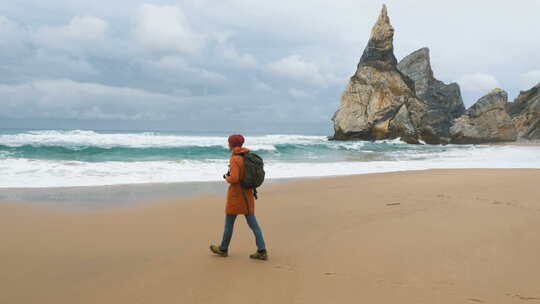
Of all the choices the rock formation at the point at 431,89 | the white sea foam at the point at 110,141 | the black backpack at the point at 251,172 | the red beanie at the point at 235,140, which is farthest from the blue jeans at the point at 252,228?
the rock formation at the point at 431,89

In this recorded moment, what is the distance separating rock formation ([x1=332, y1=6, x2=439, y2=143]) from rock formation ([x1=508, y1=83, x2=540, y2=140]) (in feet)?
51.8

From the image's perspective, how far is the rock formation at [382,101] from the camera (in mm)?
43375

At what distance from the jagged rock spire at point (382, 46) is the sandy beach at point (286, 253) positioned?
40064 mm

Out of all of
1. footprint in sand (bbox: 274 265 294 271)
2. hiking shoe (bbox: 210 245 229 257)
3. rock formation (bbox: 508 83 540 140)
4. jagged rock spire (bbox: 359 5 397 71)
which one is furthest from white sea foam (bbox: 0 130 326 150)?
Answer: rock formation (bbox: 508 83 540 140)

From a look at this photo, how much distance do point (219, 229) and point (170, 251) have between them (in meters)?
1.13

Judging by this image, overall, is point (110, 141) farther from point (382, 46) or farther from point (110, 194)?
point (382, 46)

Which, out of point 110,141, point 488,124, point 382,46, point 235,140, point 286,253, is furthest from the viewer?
point 382,46

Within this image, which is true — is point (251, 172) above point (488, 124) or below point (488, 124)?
below

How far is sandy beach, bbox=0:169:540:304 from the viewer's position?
318 cm

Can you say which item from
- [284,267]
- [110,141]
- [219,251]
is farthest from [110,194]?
[110,141]

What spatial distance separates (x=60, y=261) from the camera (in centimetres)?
393

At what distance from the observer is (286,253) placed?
169 inches

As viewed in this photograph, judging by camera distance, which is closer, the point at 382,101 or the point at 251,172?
the point at 251,172

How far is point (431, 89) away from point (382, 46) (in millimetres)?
12581
